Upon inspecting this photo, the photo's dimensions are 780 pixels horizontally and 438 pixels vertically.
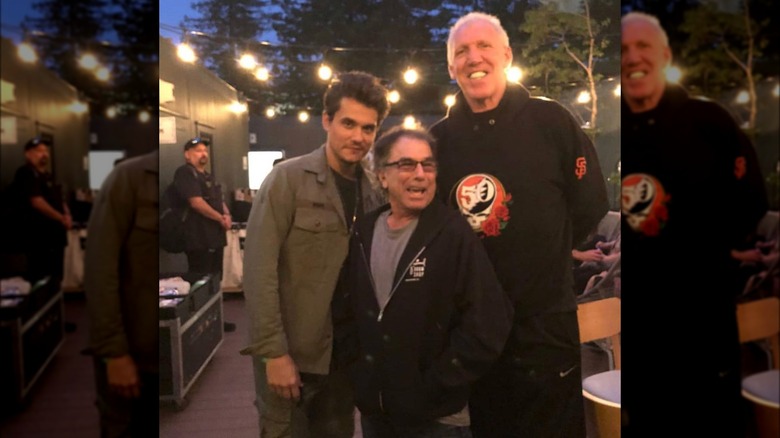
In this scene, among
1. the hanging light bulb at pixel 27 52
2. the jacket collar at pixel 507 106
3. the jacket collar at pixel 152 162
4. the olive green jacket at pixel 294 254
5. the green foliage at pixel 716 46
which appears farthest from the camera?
the green foliage at pixel 716 46

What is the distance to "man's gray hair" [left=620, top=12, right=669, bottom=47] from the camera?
2229mm

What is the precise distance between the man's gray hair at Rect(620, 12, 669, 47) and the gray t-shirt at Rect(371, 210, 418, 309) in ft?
3.88

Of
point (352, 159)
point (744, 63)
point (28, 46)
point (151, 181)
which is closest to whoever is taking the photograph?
point (28, 46)

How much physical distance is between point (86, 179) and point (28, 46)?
1.46 feet

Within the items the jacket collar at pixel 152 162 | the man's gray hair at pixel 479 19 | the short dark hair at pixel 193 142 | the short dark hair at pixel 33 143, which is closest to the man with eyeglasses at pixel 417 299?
the man's gray hair at pixel 479 19

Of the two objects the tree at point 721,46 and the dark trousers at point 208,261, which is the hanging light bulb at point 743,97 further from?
the dark trousers at point 208,261

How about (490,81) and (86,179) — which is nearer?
(86,179)

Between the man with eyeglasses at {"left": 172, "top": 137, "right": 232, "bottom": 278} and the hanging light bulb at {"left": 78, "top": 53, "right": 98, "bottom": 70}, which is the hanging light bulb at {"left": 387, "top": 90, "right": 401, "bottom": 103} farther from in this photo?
the hanging light bulb at {"left": 78, "top": 53, "right": 98, "bottom": 70}

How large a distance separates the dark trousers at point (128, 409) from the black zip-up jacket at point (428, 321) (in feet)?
2.34

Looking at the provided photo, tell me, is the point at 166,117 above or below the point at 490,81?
below

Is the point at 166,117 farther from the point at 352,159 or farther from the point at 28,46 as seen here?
the point at 352,159

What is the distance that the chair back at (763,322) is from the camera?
2.24 metres

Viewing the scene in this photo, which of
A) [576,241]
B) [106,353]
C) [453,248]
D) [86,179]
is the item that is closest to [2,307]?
[106,353]

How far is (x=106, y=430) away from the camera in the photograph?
6.44ft
